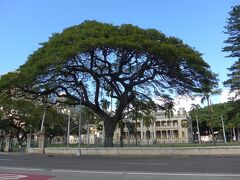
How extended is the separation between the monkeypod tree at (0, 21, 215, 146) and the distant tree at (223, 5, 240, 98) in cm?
1575

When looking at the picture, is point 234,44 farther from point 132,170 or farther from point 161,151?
point 132,170

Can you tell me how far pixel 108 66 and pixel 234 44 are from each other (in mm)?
25102

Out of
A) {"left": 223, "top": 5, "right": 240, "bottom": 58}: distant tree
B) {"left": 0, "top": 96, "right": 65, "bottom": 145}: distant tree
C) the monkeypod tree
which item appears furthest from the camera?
{"left": 0, "top": 96, "right": 65, "bottom": 145}: distant tree

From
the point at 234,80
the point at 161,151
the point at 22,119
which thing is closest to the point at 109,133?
the point at 161,151

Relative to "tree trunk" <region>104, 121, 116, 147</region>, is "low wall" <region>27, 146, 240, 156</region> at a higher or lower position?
lower

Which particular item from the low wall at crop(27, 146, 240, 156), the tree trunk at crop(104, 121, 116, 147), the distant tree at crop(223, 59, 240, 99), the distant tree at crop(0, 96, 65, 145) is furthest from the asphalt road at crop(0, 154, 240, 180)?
the distant tree at crop(0, 96, 65, 145)

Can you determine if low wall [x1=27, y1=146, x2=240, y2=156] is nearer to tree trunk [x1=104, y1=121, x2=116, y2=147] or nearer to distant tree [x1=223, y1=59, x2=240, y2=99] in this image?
tree trunk [x1=104, y1=121, x2=116, y2=147]

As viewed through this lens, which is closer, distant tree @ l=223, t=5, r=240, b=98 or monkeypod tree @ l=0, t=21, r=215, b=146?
monkeypod tree @ l=0, t=21, r=215, b=146

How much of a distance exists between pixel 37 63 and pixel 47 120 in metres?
49.6

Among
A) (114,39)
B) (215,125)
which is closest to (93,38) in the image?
(114,39)

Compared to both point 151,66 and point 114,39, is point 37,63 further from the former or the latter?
point 151,66

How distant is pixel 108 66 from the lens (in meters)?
39.6

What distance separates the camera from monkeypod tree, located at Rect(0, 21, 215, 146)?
115 ft

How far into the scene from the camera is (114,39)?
114 ft
